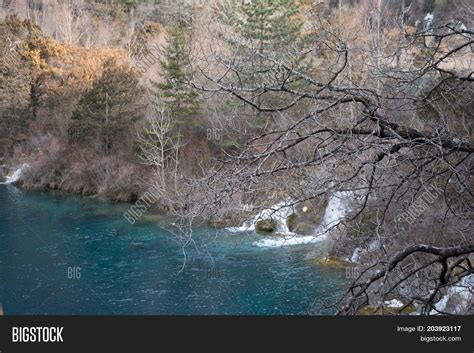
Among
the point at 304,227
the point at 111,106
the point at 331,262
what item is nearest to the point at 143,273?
the point at 331,262

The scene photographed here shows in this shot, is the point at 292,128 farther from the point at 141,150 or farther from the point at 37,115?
the point at 37,115

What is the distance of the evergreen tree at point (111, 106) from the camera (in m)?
26.5

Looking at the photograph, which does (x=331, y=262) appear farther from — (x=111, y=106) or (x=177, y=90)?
(x=111, y=106)

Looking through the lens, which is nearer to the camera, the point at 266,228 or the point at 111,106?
the point at 266,228

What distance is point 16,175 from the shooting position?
29.4m

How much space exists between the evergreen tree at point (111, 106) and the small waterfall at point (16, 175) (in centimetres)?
391

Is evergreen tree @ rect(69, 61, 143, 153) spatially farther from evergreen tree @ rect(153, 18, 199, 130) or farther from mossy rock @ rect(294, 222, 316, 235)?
mossy rock @ rect(294, 222, 316, 235)

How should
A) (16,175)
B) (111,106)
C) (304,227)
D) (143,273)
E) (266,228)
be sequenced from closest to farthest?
(143,273) → (304,227) → (266,228) → (111,106) → (16,175)

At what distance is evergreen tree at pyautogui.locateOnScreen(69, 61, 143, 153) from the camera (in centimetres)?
2653

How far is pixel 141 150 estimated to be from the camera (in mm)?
25297

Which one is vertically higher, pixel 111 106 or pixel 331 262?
pixel 111 106

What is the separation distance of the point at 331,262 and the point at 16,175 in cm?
2022

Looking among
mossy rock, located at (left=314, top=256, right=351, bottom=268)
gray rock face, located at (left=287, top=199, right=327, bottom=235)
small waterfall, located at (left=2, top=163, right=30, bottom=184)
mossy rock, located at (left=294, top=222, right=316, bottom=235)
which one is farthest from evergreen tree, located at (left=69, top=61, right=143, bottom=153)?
mossy rock, located at (left=314, top=256, right=351, bottom=268)
